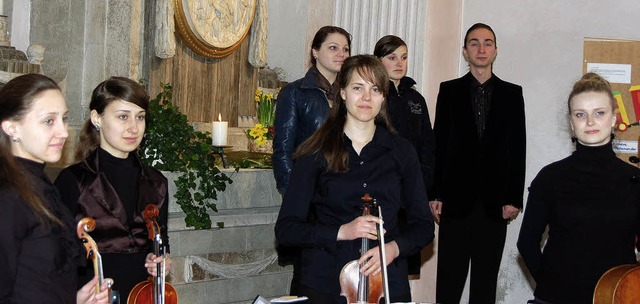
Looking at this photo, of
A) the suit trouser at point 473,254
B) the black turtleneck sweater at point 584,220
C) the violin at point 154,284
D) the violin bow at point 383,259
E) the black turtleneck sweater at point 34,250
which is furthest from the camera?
the suit trouser at point 473,254

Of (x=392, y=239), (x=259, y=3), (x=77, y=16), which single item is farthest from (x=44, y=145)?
(x=259, y=3)

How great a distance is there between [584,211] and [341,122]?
0.84 metres

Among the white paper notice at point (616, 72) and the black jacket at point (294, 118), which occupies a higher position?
the white paper notice at point (616, 72)

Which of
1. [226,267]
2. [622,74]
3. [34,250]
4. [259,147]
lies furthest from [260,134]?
[34,250]

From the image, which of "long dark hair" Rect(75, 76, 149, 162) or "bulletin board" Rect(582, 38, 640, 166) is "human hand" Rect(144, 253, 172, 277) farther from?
"bulletin board" Rect(582, 38, 640, 166)

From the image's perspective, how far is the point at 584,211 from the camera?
3.23 metres

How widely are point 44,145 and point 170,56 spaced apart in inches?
112

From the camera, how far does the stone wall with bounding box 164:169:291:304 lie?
4547mm

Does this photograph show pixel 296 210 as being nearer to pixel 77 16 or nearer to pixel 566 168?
pixel 566 168

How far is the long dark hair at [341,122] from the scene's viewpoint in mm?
3160

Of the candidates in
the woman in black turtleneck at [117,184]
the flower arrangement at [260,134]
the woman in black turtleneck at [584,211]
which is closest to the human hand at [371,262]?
the woman in black turtleneck at [584,211]

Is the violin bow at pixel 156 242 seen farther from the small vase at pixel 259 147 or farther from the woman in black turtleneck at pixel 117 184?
the small vase at pixel 259 147

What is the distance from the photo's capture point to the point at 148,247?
341 cm

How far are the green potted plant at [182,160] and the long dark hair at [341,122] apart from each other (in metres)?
1.41
